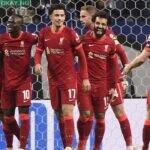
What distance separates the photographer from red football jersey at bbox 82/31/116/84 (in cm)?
787

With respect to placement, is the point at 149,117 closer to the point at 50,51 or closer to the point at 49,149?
the point at 50,51

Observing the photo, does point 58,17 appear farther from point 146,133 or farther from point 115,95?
point 146,133

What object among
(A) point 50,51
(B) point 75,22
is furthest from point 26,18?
(A) point 50,51

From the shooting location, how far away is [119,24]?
28.6 ft

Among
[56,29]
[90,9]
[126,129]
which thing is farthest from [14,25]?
[126,129]

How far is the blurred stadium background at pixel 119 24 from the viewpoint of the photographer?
→ 868 centimetres

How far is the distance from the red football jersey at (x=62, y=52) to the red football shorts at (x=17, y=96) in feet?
0.96

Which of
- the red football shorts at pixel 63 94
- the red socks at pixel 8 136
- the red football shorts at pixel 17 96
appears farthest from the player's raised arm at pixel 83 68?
the red socks at pixel 8 136

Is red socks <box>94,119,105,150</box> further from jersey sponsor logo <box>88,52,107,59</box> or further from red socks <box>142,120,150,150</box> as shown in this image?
red socks <box>142,120,150,150</box>

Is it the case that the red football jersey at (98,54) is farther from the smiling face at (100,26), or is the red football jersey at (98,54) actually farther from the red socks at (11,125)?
the red socks at (11,125)

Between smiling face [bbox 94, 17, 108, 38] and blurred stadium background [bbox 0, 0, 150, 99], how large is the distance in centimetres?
79

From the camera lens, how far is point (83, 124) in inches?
313

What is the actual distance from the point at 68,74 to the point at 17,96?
52 centimetres

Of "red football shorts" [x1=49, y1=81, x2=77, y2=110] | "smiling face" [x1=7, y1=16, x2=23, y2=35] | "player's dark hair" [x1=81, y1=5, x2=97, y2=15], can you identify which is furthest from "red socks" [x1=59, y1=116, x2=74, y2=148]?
"player's dark hair" [x1=81, y1=5, x2=97, y2=15]
